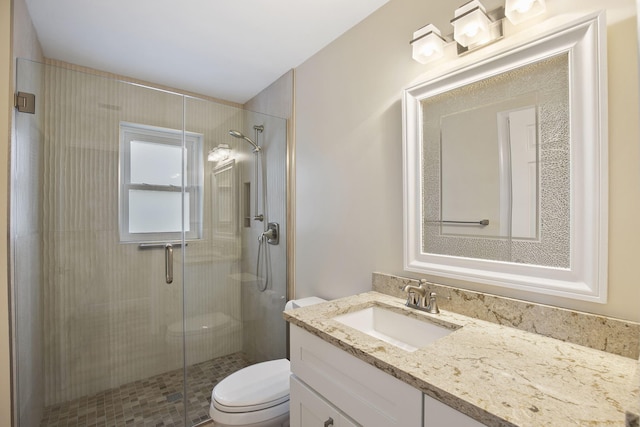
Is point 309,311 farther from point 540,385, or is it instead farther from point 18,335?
point 18,335

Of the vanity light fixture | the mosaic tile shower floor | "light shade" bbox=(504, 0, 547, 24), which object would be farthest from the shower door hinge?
"light shade" bbox=(504, 0, 547, 24)

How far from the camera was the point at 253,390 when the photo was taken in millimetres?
1491

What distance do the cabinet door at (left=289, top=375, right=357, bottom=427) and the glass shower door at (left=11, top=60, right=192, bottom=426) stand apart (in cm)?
123

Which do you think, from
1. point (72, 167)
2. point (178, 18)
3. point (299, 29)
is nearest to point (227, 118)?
point (178, 18)

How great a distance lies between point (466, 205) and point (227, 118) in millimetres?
1781

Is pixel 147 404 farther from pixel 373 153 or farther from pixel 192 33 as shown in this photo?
pixel 192 33

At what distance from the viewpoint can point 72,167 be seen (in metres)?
1.75

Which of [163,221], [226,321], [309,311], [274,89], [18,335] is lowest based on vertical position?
[226,321]

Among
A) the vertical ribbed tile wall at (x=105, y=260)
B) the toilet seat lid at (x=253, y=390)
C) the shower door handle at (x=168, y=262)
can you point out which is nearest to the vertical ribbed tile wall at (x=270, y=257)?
the vertical ribbed tile wall at (x=105, y=260)

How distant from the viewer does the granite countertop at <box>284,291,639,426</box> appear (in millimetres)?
597

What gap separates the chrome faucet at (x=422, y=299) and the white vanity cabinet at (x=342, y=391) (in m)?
0.45

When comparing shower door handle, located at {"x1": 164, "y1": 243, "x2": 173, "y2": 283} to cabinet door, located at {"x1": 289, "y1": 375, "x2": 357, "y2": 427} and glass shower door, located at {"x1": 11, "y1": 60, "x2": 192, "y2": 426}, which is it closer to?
glass shower door, located at {"x1": 11, "y1": 60, "x2": 192, "y2": 426}

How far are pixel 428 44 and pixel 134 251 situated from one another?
6.97 feet

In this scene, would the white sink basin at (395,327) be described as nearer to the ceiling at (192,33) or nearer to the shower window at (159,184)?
the shower window at (159,184)
